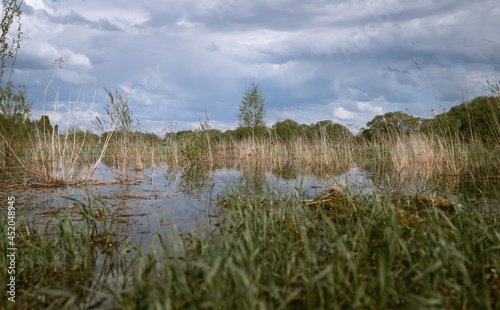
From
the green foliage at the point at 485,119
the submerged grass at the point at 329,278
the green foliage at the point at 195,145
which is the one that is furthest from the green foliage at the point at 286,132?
the submerged grass at the point at 329,278

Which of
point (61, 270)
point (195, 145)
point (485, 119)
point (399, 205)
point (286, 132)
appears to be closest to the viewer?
point (61, 270)

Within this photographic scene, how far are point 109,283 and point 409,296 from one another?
6.43ft

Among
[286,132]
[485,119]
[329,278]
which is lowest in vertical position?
[329,278]

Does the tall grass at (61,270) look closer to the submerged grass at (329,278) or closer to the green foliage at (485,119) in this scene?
the submerged grass at (329,278)

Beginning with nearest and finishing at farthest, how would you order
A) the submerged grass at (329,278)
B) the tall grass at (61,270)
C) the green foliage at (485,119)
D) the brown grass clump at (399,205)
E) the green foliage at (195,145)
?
the submerged grass at (329,278)
the tall grass at (61,270)
the brown grass clump at (399,205)
the green foliage at (485,119)
the green foliage at (195,145)

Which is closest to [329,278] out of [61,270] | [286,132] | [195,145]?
[61,270]

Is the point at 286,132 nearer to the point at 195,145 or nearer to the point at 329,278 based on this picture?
the point at 195,145

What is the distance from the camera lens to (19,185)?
6.54 m

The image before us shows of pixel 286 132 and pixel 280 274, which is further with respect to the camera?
pixel 286 132

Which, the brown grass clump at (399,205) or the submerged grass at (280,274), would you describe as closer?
the submerged grass at (280,274)

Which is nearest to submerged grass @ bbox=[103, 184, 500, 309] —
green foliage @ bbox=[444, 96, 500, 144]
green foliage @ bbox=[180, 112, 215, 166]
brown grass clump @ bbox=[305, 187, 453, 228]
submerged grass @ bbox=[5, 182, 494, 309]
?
submerged grass @ bbox=[5, 182, 494, 309]

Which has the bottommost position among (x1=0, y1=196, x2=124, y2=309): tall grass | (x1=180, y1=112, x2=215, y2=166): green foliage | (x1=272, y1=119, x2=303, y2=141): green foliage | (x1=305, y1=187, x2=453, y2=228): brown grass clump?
(x1=0, y1=196, x2=124, y2=309): tall grass

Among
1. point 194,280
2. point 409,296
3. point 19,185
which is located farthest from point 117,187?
point 409,296

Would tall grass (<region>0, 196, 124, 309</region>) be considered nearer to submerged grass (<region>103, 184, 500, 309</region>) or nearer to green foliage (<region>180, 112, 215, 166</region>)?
submerged grass (<region>103, 184, 500, 309</region>)
